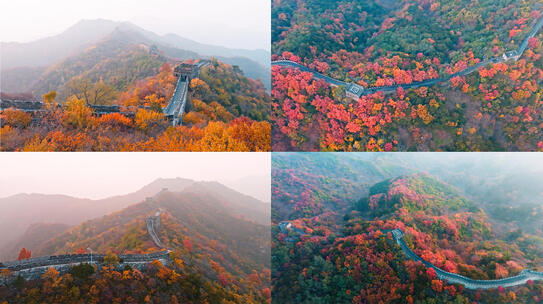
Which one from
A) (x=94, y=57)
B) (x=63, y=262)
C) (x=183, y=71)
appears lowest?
(x=63, y=262)

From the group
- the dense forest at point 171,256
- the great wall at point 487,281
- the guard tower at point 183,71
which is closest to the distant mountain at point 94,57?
the guard tower at point 183,71

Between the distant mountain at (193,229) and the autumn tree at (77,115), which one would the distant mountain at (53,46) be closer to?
the distant mountain at (193,229)

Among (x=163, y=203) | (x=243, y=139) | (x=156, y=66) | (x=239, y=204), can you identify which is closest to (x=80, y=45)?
(x=156, y=66)

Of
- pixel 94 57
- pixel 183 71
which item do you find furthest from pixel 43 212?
pixel 94 57

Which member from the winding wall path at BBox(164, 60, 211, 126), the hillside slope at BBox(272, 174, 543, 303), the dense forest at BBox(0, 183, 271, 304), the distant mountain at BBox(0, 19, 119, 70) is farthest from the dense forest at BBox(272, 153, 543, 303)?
the distant mountain at BBox(0, 19, 119, 70)

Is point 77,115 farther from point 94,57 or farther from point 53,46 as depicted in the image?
point 53,46

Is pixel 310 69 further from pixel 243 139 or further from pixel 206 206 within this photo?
pixel 206 206

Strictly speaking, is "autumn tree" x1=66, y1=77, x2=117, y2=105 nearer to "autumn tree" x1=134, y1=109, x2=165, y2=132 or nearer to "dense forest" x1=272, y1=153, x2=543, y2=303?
"autumn tree" x1=134, y1=109, x2=165, y2=132
